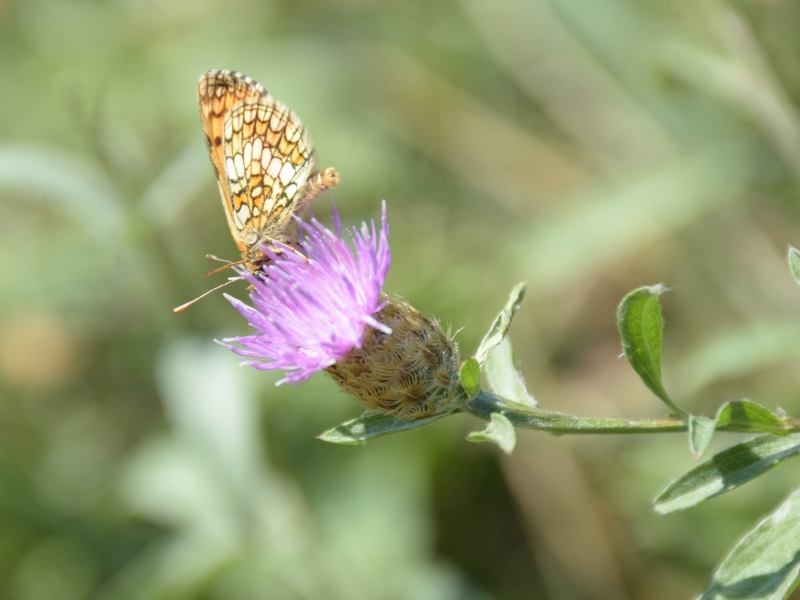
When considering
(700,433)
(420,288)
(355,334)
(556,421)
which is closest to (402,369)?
(355,334)

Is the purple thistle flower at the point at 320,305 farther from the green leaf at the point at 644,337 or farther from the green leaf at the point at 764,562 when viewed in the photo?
the green leaf at the point at 764,562

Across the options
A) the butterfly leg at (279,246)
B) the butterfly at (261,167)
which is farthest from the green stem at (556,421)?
the butterfly at (261,167)

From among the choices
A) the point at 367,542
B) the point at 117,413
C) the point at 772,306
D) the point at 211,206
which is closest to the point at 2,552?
the point at 117,413

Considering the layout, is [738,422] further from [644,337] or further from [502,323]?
[502,323]

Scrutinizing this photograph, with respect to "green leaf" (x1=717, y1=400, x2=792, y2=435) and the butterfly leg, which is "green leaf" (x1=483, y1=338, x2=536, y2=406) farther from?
the butterfly leg

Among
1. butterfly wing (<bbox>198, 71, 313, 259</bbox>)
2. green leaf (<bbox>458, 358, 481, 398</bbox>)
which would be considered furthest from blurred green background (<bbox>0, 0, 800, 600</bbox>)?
green leaf (<bbox>458, 358, 481, 398</bbox>)

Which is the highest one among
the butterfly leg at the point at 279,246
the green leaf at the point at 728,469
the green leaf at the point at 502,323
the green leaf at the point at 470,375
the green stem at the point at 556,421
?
the butterfly leg at the point at 279,246
